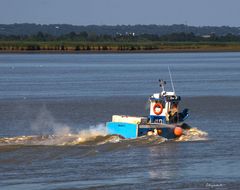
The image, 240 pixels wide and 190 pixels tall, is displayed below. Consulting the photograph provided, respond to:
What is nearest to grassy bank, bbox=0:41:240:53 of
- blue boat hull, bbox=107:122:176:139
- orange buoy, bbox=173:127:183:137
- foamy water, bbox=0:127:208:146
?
foamy water, bbox=0:127:208:146

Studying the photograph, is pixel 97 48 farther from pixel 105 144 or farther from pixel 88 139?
pixel 105 144

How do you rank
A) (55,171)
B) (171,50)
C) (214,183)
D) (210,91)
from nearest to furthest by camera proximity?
(214,183) < (55,171) < (210,91) < (171,50)

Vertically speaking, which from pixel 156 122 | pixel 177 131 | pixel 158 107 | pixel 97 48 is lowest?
pixel 97 48

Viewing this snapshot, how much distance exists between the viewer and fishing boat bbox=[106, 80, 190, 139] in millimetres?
32625

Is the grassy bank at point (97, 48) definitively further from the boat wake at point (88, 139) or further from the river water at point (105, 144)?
the boat wake at point (88, 139)

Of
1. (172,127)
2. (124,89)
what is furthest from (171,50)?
(172,127)

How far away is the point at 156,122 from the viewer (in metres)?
33.8

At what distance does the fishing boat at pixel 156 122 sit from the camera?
32.6m

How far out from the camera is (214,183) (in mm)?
24781

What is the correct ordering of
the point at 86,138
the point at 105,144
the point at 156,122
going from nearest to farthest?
the point at 105,144 < the point at 86,138 < the point at 156,122

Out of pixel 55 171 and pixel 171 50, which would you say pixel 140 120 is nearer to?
pixel 55 171

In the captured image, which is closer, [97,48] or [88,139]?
[88,139]

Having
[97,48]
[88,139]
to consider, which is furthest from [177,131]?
[97,48]

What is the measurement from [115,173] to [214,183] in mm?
2823
